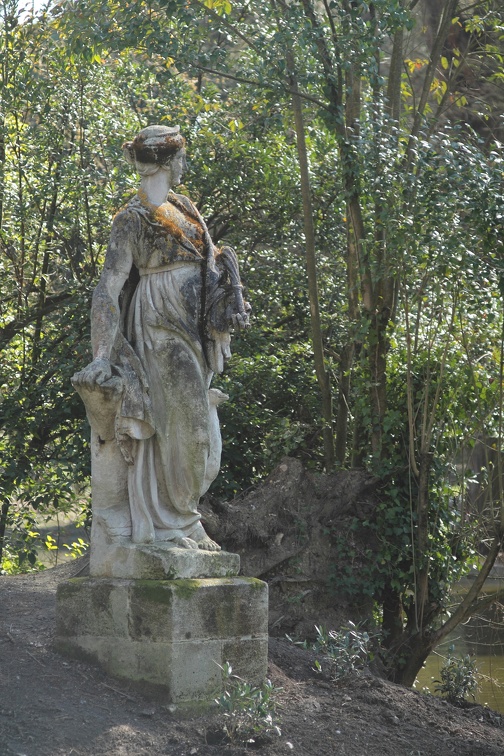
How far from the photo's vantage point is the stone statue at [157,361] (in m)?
5.79

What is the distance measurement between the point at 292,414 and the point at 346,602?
2748mm

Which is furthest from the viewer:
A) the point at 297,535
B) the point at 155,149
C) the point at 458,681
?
the point at 297,535

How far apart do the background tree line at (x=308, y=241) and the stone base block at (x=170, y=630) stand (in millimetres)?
2930

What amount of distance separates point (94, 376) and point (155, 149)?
136cm

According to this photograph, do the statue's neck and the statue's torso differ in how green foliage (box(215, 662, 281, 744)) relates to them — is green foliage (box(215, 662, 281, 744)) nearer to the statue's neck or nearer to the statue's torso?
the statue's torso

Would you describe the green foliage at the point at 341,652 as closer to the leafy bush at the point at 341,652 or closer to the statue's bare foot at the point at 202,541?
the leafy bush at the point at 341,652

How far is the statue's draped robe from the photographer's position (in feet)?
19.0

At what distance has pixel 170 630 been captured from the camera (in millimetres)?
5441

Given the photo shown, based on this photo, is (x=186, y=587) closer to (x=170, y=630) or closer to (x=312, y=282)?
(x=170, y=630)

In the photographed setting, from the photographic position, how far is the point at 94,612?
5793 mm

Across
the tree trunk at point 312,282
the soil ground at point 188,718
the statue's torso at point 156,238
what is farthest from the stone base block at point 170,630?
the tree trunk at point 312,282

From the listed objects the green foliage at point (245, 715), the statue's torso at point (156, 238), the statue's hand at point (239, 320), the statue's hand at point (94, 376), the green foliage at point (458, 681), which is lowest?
the green foliage at point (458, 681)

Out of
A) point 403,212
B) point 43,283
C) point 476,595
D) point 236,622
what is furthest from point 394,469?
point 43,283

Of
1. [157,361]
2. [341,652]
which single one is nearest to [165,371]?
[157,361]
